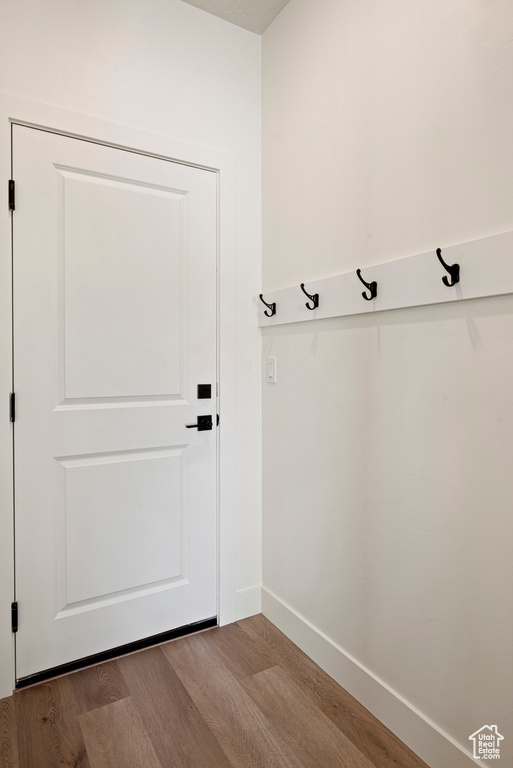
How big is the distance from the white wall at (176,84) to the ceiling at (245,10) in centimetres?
3

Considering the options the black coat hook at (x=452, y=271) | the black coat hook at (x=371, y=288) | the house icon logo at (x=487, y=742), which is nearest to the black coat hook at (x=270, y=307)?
the black coat hook at (x=371, y=288)

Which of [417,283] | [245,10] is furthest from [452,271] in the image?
[245,10]

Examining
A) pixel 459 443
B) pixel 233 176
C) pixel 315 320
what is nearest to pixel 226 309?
pixel 315 320

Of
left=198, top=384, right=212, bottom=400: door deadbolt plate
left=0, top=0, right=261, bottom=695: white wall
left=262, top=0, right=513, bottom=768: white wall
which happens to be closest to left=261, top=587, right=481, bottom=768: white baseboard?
left=262, top=0, right=513, bottom=768: white wall

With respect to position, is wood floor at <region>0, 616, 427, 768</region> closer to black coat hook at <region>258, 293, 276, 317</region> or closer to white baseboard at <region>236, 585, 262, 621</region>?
white baseboard at <region>236, 585, 262, 621</region>

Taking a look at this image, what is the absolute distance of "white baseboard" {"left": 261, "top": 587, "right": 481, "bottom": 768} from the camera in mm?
1325

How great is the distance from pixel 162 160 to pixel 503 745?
2227 mm

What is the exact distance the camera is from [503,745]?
1160mm

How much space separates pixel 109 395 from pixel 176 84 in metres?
1.33

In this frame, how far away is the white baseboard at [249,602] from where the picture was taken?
2.17m

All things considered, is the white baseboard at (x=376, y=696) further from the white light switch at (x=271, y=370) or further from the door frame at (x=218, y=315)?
the white light switch at (x=271, y=370)

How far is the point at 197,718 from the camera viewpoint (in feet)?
5.11

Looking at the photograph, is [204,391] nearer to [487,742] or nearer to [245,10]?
[487,742]

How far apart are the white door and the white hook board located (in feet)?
1.74
